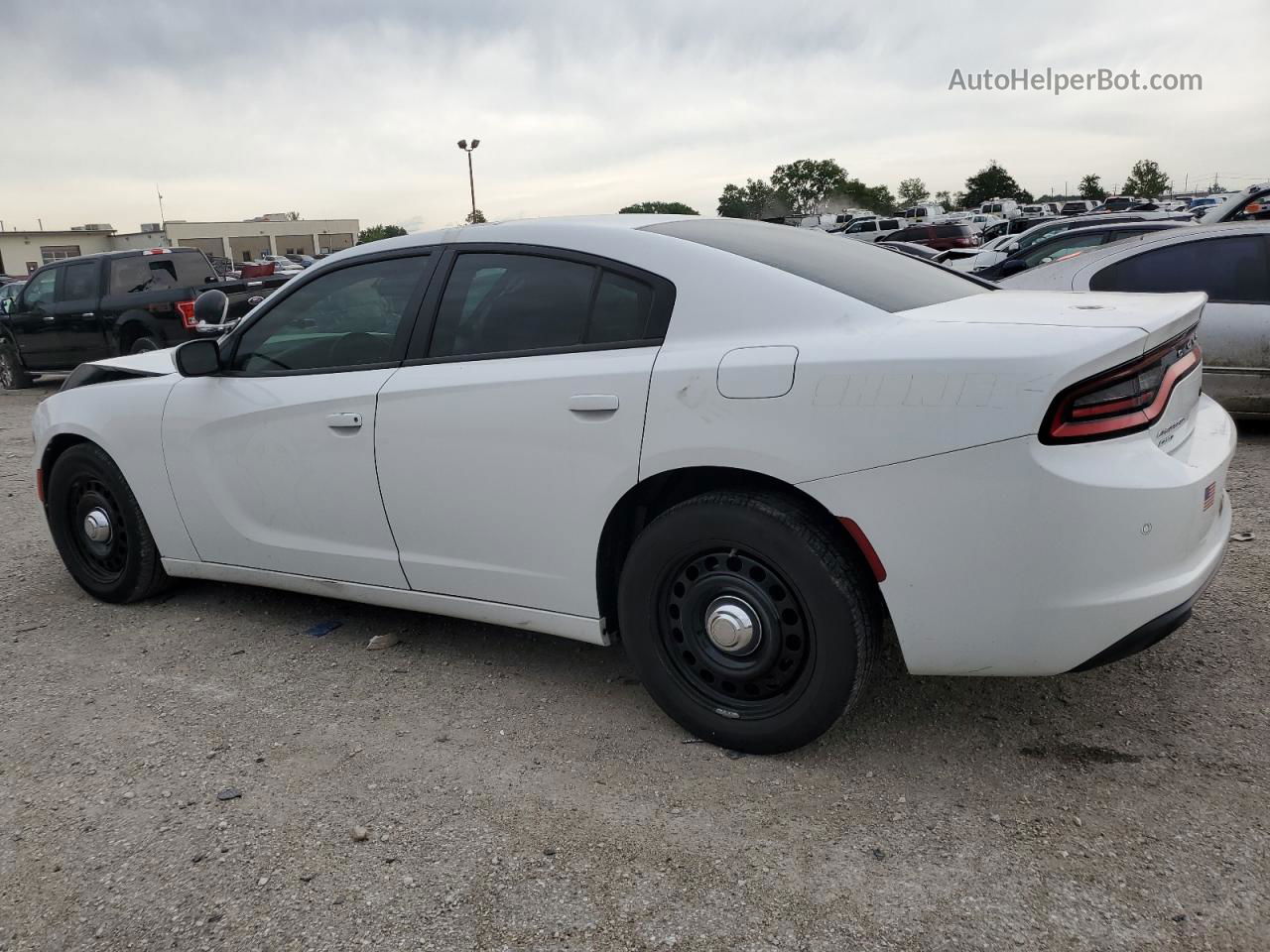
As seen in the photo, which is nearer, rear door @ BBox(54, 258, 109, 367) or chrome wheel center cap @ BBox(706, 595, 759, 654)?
chrome wheel center cap @ BBox(706, 595, 759, 654)

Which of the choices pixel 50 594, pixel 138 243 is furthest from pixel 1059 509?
pixel 138 243

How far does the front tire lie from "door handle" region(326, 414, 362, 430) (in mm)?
1371

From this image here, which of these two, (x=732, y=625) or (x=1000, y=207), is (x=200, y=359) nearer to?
(x=732, y=625)

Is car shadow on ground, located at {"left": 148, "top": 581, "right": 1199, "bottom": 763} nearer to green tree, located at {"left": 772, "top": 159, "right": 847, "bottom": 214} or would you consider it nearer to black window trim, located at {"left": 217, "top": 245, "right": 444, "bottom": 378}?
black window trim, located at {"left": 217, "top": 245, "right": 444, "bottom": 378}

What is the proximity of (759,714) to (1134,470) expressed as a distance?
4.01 feet

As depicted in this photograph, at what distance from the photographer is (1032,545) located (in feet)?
8.41

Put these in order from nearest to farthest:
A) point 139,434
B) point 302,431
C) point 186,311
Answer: point 302,431
point 139,434
point 186,311

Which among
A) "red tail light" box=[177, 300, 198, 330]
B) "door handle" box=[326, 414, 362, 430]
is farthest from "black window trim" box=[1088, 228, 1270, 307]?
"red tail light" box=[177, 300, 198, 330]

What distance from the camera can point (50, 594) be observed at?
5086 mm

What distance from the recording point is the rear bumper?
8.29 ft

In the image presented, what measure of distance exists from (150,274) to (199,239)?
90598mm

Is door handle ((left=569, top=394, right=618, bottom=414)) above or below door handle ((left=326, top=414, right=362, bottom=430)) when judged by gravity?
above

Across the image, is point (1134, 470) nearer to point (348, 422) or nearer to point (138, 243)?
point (348, 422)

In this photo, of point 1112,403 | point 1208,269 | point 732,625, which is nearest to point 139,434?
point 732,625
